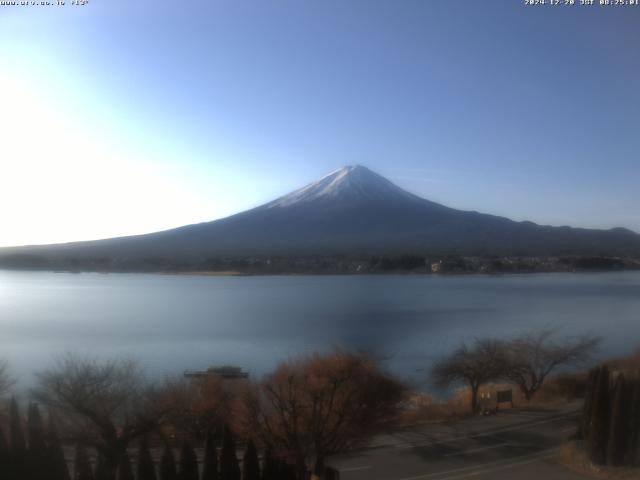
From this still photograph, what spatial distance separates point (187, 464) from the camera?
4164 millimetres

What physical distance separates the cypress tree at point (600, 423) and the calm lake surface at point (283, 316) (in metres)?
2.66

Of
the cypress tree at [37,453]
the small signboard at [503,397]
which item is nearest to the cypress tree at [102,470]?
the cypress tree at [37,453]

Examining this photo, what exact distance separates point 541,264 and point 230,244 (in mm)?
13462

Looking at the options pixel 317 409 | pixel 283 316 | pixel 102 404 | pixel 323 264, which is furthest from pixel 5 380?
pixel 323 264

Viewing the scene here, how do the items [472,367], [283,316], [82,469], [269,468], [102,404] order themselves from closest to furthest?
1. [82,469]
2. [269,468]
3. [102,404]
4. [472,367]
5. [283,316]

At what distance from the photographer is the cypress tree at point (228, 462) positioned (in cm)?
427

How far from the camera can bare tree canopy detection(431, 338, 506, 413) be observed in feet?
24.2

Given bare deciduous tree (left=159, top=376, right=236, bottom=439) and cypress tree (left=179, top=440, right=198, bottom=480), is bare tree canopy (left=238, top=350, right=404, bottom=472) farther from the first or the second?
cypress tree (left=179, top=440, right=198, bottom=480)

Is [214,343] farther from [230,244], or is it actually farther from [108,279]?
[230,244]

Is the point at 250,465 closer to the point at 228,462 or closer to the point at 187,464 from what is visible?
the point at 228,462

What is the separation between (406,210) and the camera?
33188 mm

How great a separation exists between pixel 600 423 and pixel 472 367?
110 inches

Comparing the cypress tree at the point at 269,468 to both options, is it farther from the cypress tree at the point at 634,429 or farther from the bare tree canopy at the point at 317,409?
the cypress tree at the point at 634,429

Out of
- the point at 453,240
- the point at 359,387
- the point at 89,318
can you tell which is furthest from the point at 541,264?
the point at 359,387
